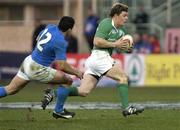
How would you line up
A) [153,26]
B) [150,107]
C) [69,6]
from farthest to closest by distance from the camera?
[69,6], [153,26], [150,107]

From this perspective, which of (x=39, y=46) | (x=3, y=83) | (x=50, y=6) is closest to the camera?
(x=39, y=46)

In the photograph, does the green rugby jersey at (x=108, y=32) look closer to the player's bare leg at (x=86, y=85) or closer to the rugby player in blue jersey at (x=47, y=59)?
the player's bare leg at (x=86, y=85)

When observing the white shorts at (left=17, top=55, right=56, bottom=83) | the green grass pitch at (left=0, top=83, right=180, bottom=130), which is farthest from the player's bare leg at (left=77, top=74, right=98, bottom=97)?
the white shorts at (left=17, top=55, right=56, bottom=83)

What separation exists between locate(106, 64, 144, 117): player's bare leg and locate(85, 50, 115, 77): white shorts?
88 millimetres

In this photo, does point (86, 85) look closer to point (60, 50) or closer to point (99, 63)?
point (99, 63)

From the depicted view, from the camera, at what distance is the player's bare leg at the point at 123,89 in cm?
1195

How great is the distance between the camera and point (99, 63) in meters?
12.5

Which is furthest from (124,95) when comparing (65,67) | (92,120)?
(65,67)

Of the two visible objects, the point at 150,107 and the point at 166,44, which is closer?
the point at 150,107

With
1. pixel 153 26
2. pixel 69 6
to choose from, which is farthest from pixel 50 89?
pixel 69 6

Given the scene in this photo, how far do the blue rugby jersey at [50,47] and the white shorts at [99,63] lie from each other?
2.74 ft

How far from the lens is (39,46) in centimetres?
1190

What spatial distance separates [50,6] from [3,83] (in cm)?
1964

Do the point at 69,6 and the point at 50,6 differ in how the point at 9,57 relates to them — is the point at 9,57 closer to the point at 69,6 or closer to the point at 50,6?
the point at 69,6
